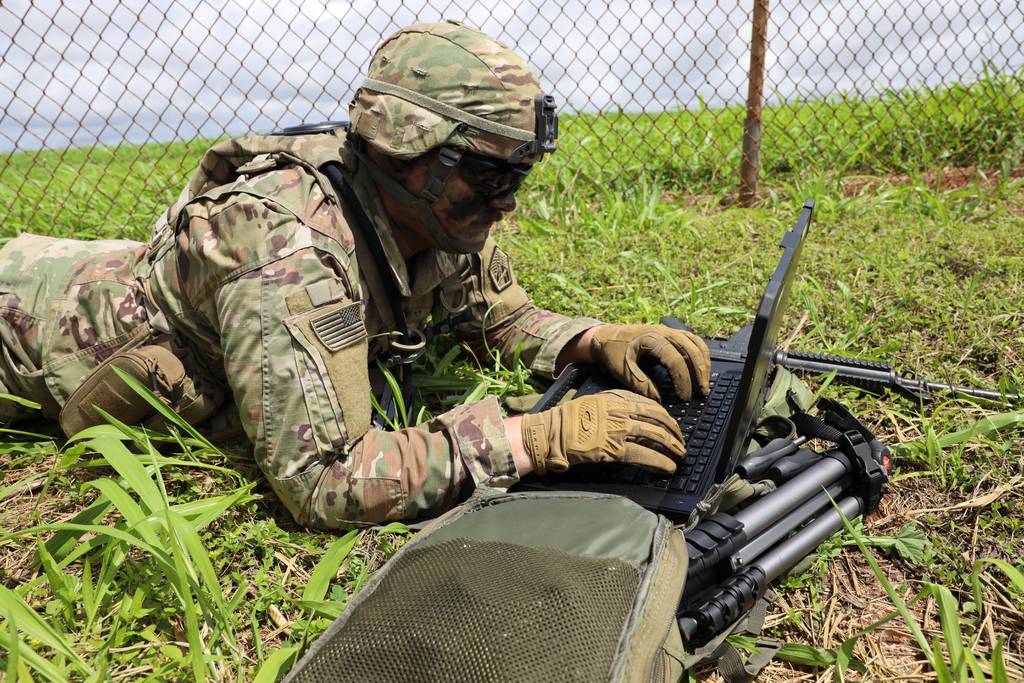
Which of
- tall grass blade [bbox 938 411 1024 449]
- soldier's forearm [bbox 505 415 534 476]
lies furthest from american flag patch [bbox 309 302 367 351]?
tall grass blade [bbox 938 411 1024 449]

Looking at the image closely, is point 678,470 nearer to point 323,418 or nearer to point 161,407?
point 323,418

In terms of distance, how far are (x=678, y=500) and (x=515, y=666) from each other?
0.83m

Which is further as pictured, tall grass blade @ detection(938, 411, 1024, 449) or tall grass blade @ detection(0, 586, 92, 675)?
tall grass blade @ detection(938, 411, 1024, 449)

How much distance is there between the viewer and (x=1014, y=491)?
2209 mm

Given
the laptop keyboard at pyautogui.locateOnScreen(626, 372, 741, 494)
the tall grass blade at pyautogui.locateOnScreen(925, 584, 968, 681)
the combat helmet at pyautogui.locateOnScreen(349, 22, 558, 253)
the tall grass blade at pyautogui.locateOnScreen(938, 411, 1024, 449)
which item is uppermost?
the combat helmet at pyautogui.locateOnScreen(349, 22, 558, 253)

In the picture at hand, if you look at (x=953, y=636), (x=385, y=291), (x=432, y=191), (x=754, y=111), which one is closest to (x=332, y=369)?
(x=385, y=291)

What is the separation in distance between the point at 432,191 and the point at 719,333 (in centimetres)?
164

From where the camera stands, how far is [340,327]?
2.02 metres

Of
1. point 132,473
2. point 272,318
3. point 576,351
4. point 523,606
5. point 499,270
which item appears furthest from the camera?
point 499,270

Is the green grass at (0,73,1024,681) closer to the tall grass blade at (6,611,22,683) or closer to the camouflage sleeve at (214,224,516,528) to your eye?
the tall grass blade at (6,611,22,683)

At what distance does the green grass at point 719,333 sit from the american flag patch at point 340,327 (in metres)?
0.50

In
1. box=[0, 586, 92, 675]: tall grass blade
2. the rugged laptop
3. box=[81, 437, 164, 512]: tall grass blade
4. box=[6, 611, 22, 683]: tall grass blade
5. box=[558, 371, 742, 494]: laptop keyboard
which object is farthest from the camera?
box=[558, 371, 742, 494]: laptop keyboard

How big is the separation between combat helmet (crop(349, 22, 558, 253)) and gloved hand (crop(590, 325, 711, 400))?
0.74 metres

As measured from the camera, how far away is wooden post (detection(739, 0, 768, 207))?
454 centimetres
